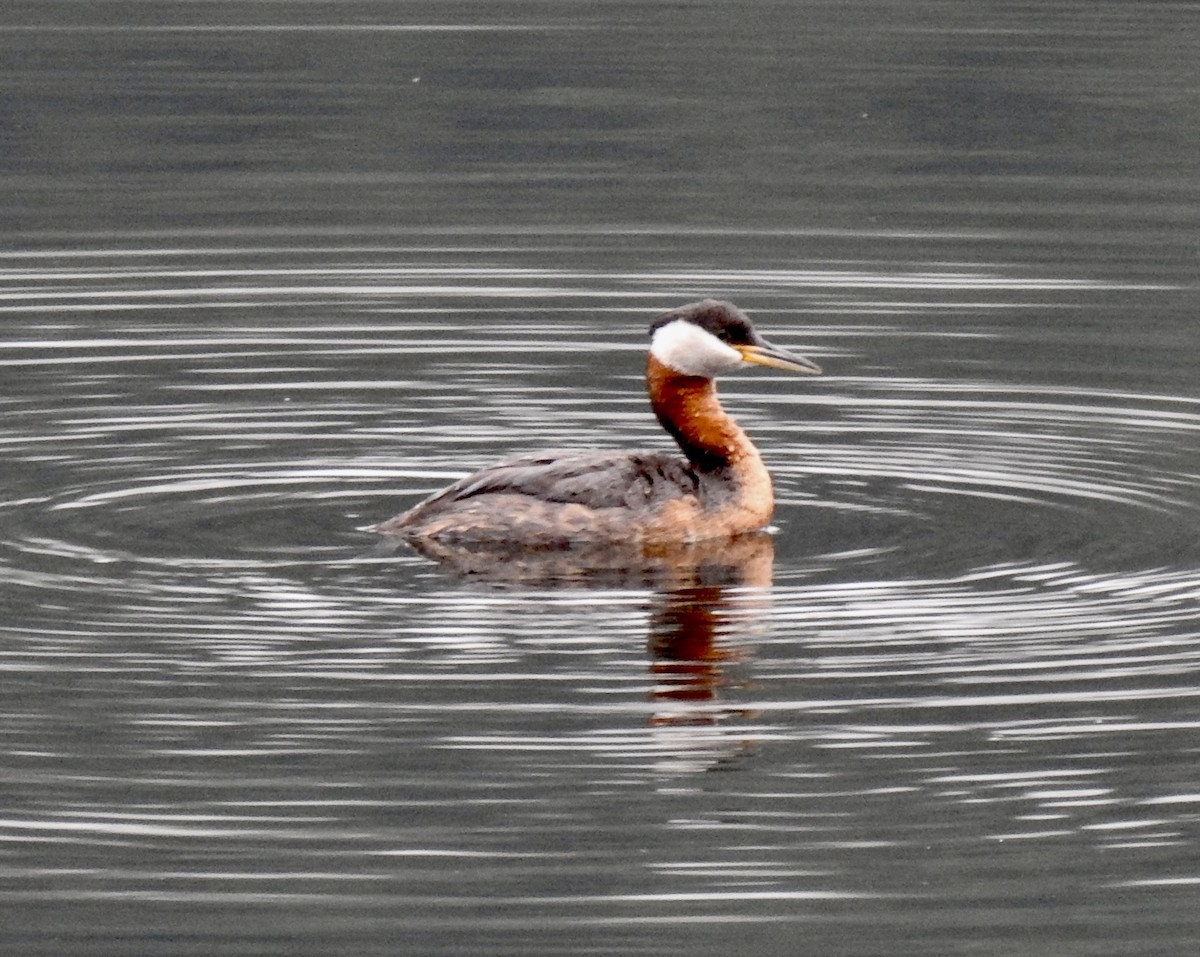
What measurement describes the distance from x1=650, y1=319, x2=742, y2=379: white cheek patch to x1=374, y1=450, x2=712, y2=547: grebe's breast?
2.71 feet

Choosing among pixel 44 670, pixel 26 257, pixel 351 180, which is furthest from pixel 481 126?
pixel 44 670

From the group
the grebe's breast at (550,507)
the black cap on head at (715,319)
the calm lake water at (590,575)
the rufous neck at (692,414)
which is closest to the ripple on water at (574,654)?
the calm lake water at (590,575)

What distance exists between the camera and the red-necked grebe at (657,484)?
12922 millimetres

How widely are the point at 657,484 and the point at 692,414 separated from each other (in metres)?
0.78

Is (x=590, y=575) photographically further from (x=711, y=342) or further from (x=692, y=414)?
(x=711, y=342)

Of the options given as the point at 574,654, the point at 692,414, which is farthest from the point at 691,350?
the point at 574,654

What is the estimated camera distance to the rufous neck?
44.9 feet

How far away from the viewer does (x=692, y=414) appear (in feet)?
45.3

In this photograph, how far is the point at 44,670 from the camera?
428 inches

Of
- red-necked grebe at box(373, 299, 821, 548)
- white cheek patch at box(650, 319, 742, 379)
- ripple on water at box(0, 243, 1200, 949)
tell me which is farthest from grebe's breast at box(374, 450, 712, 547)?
white cheek patch at box(650, 319, 742, 379)

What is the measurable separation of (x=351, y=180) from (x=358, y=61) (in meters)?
8.61

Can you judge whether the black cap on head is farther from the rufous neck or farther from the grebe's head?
the rufous neck

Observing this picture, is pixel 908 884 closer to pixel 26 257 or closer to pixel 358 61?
pixel 26 257

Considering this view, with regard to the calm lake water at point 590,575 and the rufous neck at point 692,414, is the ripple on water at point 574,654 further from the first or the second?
the rufous neck at point 692,414
